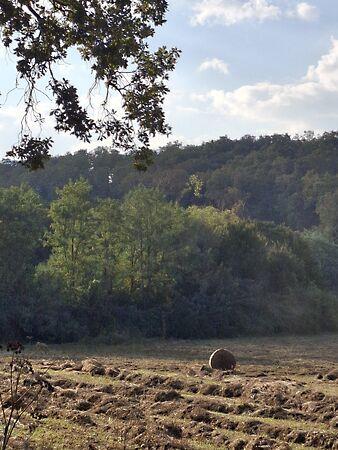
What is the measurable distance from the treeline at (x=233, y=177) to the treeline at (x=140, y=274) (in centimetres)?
2806

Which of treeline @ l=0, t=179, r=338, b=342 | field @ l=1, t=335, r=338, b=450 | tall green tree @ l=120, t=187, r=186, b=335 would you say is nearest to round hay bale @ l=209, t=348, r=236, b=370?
field @ l=1, t=335, r=338, b=450

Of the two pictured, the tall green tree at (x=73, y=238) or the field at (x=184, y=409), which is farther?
the tall green tree at (x=73, y=238)

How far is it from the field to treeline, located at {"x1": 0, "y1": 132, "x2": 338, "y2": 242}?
5619 centimetres

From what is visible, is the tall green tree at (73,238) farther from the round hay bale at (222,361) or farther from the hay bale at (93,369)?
the hay bale at (93,369)

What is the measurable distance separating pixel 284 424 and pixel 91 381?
7.58m

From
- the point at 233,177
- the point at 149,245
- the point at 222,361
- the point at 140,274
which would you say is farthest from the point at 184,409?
the point at 233,177

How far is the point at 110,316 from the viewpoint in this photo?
142 feet

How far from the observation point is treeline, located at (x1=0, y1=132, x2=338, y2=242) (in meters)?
84.2

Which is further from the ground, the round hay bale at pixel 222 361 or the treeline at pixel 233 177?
the treeline at pixel 233 177

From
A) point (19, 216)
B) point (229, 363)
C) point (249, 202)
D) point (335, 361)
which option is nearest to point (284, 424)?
point (229, 363)

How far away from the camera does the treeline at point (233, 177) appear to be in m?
84.2

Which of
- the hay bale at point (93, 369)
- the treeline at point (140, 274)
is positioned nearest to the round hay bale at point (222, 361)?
the hay bale at point (93, 369)

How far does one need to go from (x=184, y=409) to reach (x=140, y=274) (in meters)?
30.5

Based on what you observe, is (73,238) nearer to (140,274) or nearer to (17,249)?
(17,249)
